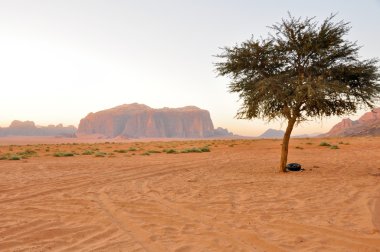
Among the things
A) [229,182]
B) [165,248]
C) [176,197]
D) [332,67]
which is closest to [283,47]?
[332,67]

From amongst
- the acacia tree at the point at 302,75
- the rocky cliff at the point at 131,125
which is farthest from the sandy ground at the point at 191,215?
the rocky cliff at the point at 131,125

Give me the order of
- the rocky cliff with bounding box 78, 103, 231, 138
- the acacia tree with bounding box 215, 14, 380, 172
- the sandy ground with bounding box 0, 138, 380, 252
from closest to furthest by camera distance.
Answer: the sandy ground with bounding box 0, 138, 380, 252 → the acacia tree with bounding box 215, 14, 380, 172 → the rocky cliff with bounding box 78, 103, 231, 138

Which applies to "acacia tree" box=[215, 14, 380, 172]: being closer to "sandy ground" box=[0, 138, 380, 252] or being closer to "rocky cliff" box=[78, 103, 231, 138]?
"sandy ground" box=[0, 138, 380, 252]

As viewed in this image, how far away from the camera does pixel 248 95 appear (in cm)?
1566

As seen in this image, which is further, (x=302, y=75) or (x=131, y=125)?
(x=131, y=125)

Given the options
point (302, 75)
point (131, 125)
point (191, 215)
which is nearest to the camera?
point (191, 215)

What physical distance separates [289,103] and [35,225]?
37.8ft

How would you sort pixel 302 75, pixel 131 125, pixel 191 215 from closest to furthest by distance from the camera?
pixel 191 215
pixel 302 75
pixel 131 125

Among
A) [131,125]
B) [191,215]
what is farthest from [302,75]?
[131,125]

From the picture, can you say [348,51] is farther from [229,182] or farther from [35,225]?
[35,225]

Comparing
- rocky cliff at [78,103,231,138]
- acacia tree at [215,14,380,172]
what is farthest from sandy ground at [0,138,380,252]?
rocky cliff at [78,103,231,138]

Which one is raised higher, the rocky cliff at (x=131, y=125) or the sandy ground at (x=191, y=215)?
the rocky cliff at (x=131, y=125)

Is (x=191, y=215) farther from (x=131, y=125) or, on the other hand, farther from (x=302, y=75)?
(x=131, y=125)

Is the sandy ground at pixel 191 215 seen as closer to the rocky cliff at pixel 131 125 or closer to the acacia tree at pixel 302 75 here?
the acacia tree at pixel 302 75
